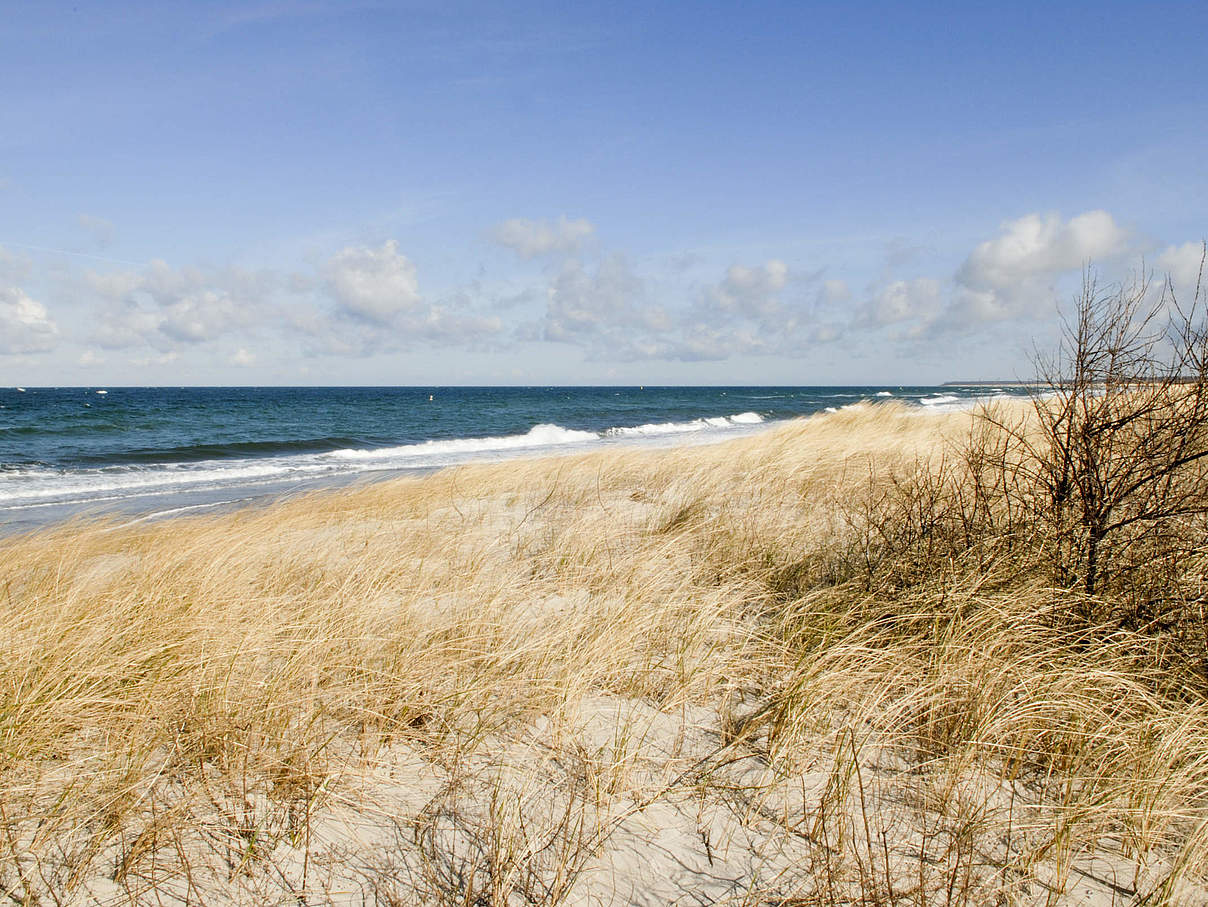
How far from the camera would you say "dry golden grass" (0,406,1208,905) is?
1.99 meters

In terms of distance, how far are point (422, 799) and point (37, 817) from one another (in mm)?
1216

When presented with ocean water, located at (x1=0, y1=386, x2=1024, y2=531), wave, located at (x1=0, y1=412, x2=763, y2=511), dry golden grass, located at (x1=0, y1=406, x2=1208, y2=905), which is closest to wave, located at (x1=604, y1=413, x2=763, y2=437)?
ocean water, located at (x1=0, y1=386, x2=1024, y2=531)

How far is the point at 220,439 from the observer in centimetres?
2506

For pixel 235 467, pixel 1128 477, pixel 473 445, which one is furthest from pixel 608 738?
pixel 473 445

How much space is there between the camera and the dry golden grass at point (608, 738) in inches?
78.4

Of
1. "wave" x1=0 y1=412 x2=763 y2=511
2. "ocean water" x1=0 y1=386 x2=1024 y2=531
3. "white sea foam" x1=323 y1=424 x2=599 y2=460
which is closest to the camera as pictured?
"ocean water" x1=0 y1=386 x2=1024 y2=531

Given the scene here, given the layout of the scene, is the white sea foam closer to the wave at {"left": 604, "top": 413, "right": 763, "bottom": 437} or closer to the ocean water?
the ocean water

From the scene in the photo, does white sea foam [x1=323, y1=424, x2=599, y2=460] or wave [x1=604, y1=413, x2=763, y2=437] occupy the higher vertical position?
wave [x1=604, y1=413, x2=763, y2=437]

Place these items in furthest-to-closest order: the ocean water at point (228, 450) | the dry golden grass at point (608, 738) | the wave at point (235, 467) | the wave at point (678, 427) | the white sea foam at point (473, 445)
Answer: the wave at point (678, 427)
the white sea foam at point (473, 445)
the wave at point (235, 467)
the ocean water at point (228, 450)
the dry golden grass at point (608, 738)

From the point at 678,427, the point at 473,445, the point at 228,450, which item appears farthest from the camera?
the point at 678,427

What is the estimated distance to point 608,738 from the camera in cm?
271

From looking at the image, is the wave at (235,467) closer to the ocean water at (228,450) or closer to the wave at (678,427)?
the ocean water at (228,450)

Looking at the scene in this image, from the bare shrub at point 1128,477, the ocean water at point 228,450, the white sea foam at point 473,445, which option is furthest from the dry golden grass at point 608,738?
the white sea foam at point 473,445

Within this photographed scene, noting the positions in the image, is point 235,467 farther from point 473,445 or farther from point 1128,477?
point 1128,477
